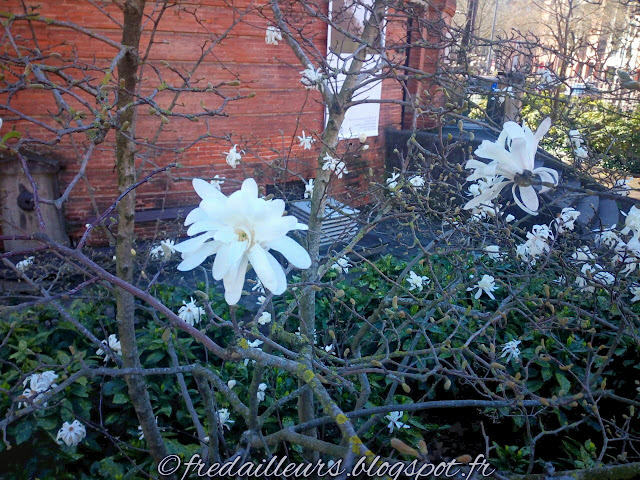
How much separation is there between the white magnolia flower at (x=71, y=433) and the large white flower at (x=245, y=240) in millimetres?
2026

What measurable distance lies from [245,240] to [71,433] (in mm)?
2156

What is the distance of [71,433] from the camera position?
2641 millimetres

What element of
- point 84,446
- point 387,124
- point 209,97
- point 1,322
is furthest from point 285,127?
point 84,446

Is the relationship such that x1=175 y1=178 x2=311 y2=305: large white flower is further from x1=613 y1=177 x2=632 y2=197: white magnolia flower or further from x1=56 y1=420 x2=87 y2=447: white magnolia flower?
x1=56 y1=420 x2=87 y2=447: white magnolia flower

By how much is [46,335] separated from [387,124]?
22.8 ft

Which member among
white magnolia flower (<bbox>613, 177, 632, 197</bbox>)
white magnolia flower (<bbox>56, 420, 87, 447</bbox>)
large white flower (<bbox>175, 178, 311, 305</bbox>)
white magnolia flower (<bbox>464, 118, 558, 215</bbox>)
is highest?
white magnolia flower (<bbox>464, 118, 558, 215</bbox>)

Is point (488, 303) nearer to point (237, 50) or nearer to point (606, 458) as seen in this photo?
point (606, 458)

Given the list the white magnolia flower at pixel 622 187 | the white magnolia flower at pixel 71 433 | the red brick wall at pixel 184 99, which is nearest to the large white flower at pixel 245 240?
the white magnolia flower at pixel 622 187

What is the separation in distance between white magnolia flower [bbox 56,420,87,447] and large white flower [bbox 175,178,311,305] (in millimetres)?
2026

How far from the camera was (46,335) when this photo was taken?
3492 millimetres

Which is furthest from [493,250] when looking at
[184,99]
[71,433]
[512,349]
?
[184,99]

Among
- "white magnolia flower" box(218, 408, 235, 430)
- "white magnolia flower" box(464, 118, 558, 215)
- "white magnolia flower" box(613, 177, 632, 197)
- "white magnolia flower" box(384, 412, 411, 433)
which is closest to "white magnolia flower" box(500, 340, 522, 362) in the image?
"white magnolia flower" box(384, 412, 411, 433)

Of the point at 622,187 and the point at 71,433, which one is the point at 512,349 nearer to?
the point at 622,187

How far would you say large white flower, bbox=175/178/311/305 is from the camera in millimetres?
1048
